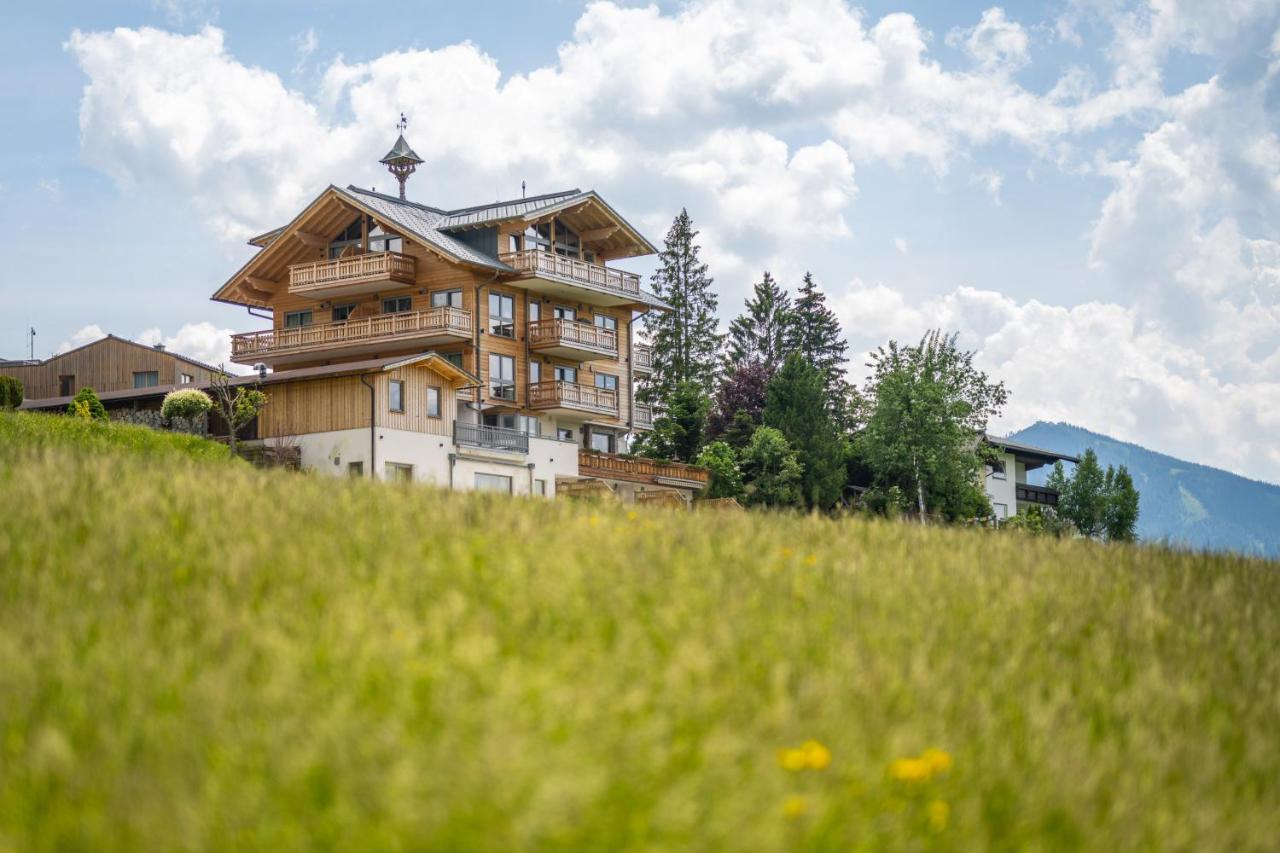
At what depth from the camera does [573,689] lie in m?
7.67

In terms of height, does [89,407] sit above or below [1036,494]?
above

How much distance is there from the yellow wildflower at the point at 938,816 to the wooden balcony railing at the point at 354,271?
173 feet

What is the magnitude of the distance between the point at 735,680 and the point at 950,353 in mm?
78380

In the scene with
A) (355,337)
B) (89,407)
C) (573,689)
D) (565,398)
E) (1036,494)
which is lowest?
(573,689)

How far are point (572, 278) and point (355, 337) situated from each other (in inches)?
365

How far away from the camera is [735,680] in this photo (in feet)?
27.3

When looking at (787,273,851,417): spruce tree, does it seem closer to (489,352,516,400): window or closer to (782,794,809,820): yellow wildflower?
(489,352,516,400): window

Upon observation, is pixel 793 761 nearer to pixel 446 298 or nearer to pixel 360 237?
pixel 446 298

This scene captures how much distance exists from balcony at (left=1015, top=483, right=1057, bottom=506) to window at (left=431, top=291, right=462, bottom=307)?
150 ft

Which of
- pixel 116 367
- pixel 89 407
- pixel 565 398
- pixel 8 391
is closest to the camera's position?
pixel 8 391

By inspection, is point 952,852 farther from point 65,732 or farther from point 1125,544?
point 1125,544

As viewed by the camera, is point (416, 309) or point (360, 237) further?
point (360, 237)

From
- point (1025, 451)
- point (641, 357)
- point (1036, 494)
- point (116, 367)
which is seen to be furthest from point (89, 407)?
point (1036, 494)

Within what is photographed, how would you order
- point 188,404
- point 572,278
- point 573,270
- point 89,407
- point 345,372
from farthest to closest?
point 573,270 → point 572,278 → point 188,404 → point 89,407 → point 345,372
